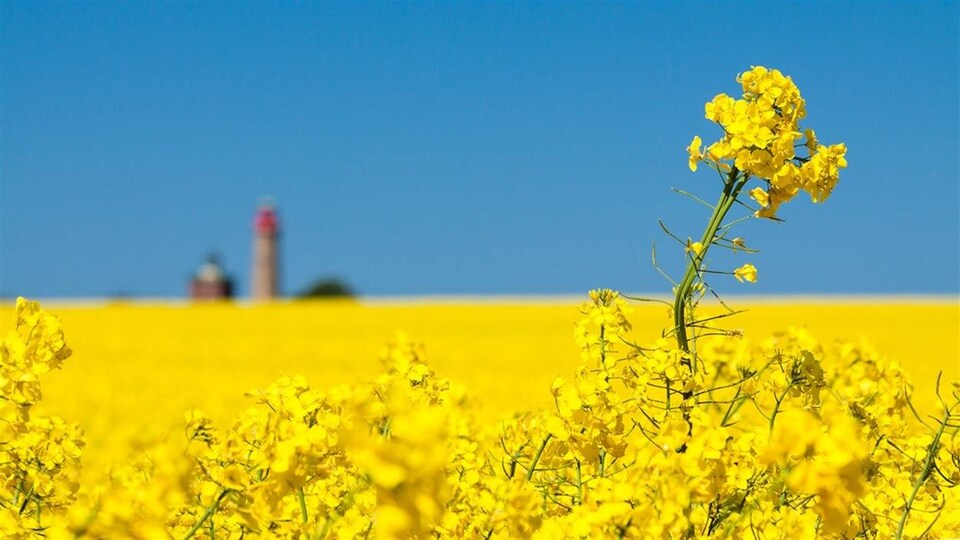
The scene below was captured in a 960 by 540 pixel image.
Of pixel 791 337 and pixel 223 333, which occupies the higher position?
pixel 223 333

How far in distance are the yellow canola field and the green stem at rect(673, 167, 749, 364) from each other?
1464mm

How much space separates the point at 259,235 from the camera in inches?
2151

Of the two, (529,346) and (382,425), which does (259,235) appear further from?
(382,425)

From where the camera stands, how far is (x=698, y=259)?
2717mm

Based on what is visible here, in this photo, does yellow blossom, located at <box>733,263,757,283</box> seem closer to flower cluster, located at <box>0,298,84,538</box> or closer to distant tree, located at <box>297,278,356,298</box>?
flower cluster, located at <box>0,298,84,538</box>

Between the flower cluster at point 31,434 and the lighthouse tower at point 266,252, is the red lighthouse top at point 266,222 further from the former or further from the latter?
the flower cluster at point 31,434

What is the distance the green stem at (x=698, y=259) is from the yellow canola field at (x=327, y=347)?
146 cm

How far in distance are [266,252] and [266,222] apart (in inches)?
55.8

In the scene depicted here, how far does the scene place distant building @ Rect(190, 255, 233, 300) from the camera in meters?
56.4

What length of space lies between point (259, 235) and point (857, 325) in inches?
1575

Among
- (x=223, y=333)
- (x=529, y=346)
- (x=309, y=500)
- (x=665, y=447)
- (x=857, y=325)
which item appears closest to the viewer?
(x=665, y=447)

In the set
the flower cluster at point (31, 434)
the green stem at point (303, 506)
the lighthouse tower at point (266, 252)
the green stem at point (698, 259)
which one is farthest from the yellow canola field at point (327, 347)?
the lighthouse tower at point (266, 252)

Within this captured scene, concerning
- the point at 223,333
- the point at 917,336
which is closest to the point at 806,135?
the point at 917,336

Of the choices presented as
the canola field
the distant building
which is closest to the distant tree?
the distant building
